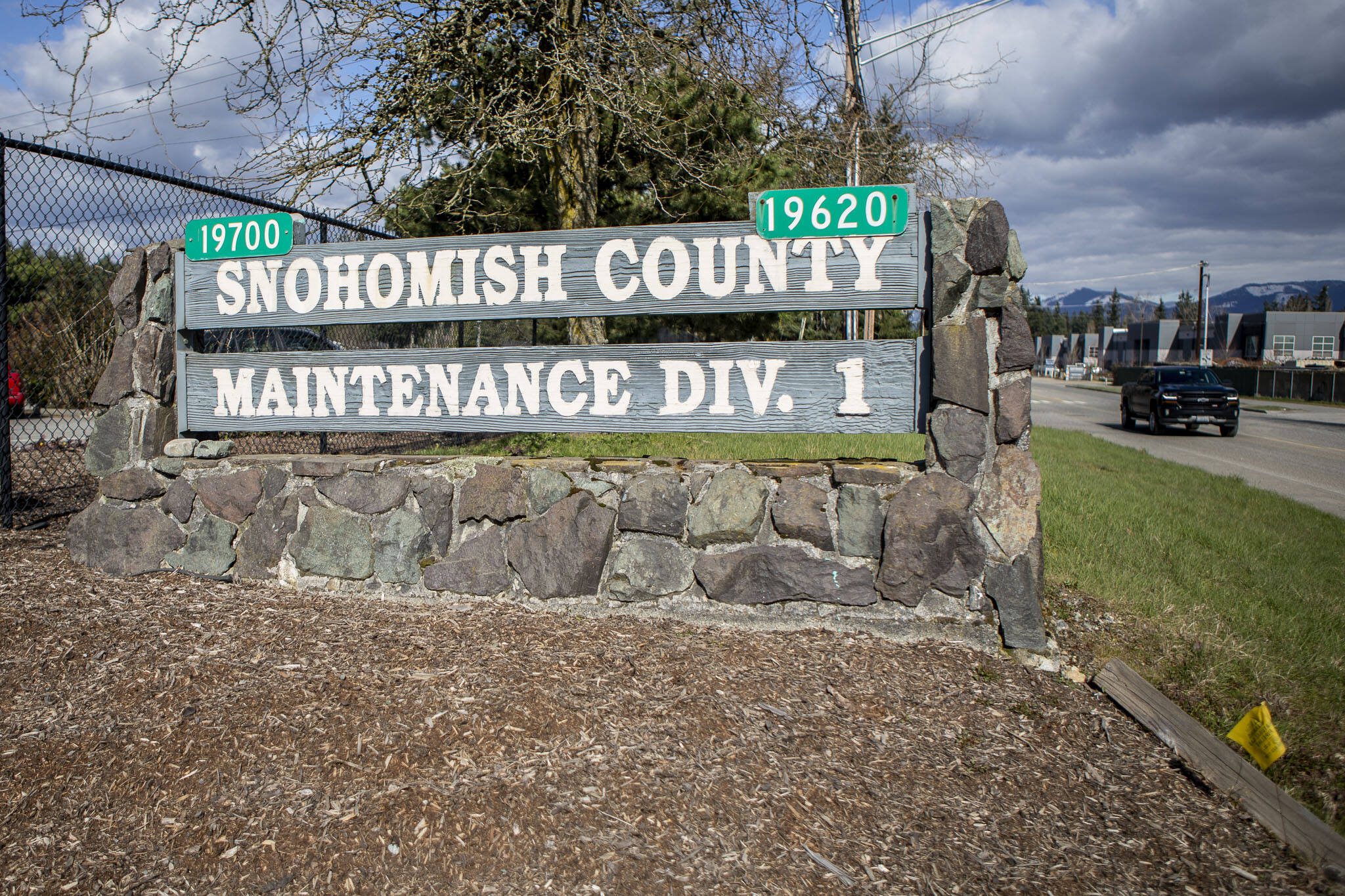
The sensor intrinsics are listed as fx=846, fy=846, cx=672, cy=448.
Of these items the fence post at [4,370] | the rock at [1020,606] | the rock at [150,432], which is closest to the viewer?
the rock at [1020,606]

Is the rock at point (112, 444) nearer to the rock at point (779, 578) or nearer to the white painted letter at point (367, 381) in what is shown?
the white painted letter at point (367, 381)

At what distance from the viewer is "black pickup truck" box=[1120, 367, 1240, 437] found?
60.6 feet

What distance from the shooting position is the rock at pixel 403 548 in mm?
4535

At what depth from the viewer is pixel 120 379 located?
16.5 feet

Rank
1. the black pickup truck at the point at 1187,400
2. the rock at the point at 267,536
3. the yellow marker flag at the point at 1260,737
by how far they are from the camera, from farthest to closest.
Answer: the black pickup truck at the point at 1187,400 → the rock at the point at 267,536 → the yellow marker flag at the point at 1260,737

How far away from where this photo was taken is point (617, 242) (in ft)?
14.6

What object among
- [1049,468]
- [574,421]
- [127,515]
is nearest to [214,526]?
[127,515]

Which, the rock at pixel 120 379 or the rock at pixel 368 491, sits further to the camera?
the rock at pixel 120 379

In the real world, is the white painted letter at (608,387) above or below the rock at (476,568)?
above

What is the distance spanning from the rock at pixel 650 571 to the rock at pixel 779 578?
9cm

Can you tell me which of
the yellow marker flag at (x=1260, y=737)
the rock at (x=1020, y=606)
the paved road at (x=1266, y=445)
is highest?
the rock at (x=1020, y=606)

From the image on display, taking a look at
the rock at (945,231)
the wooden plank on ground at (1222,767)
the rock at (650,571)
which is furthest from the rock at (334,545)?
the wooden plank on ground at (1222,767)

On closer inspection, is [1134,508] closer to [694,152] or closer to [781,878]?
[694,152]

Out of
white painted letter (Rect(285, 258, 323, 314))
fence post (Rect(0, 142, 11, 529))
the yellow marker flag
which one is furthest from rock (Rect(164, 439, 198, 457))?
the yellow marker flag
